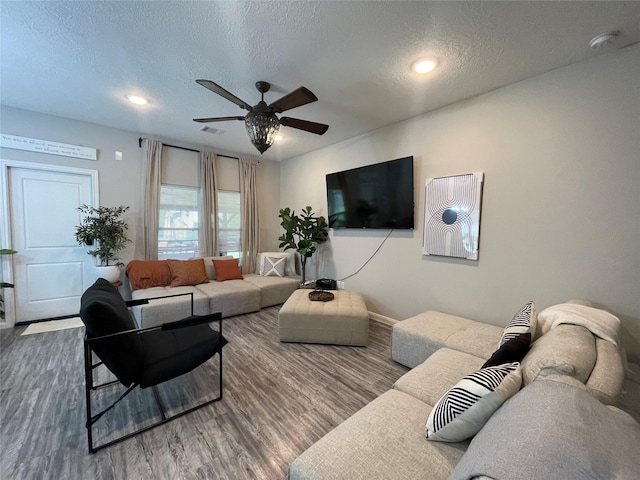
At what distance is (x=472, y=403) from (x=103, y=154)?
4.93 meters

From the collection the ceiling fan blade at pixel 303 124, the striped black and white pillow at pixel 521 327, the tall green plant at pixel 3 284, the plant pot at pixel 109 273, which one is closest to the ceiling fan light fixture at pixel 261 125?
the ceiling fan blade at pixel 303 124

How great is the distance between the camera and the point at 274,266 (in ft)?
15.1

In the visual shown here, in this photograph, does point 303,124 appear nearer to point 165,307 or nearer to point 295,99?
point 295,99

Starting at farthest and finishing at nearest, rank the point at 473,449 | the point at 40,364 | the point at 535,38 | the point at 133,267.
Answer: the point at 133,267
the point at 40,364
the point at 535,38
the point at 473,449

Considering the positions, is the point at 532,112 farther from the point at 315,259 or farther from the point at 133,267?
the point at 133,267

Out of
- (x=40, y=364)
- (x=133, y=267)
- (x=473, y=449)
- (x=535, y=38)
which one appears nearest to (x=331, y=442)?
(x=473, y=449)

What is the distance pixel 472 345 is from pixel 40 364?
3.88 meters

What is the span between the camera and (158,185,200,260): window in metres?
4.17

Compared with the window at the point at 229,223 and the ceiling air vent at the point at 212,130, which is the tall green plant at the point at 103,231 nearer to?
the window at the point at 229,223

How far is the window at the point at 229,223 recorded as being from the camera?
4.73 m

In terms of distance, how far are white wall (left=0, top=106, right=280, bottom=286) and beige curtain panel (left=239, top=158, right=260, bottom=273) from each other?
844mm

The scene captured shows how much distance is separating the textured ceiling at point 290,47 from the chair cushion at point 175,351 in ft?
7.39

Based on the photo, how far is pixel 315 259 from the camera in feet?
15.2

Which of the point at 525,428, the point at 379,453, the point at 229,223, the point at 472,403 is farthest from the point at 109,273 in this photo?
the point at 525,428
